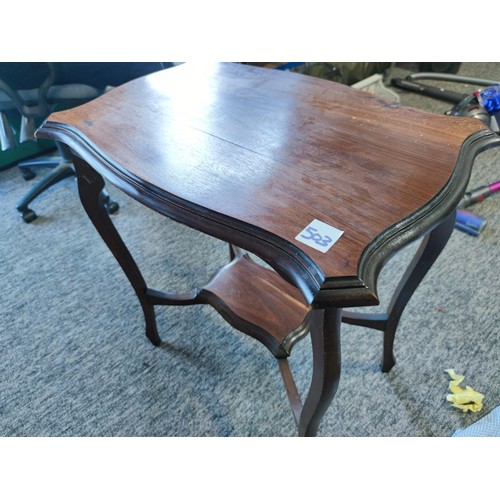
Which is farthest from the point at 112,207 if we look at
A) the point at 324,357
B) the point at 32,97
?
the point at 324,357

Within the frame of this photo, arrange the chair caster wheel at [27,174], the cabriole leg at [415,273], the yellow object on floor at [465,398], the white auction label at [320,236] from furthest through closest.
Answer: the chair caster wheel at [27,174], the yellow object on floor at [465,398], the cabriole leg at [415,273], the white auction label at [320,236]

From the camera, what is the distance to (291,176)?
621mm

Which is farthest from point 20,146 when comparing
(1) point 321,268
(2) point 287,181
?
(1) point 321,268

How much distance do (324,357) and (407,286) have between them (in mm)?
416

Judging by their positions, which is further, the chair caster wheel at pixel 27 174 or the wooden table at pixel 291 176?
the chair caster wheel at pixel 27 174

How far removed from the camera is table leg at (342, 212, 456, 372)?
0.78m

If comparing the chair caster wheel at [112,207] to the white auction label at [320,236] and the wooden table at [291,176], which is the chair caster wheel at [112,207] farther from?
the white auction label at [320,236]

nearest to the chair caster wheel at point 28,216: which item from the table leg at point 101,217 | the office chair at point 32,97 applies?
the office chair at point 32,97

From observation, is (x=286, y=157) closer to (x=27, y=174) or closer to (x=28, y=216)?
(x=28, y=216)

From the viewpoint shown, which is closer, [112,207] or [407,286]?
[407,286]

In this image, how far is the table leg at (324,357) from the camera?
52 cm

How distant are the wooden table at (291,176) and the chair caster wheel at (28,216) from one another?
999 mm

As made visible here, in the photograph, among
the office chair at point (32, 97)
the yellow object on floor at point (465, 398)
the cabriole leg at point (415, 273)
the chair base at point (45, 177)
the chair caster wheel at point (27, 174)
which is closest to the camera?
the cabriole leg at point (415, 273)

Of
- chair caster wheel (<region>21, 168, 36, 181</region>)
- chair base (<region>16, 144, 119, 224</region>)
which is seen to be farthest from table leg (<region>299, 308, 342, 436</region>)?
chair caster wheel (<region>21, 168, 36, 181</region>)
